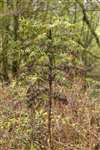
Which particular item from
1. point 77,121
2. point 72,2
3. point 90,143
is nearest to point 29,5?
point 72,2

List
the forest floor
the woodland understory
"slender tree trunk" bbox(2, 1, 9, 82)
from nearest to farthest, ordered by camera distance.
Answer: the woodland understory, the forest floor, "slender tree trunk" bbox(2, 1, 9, 82)

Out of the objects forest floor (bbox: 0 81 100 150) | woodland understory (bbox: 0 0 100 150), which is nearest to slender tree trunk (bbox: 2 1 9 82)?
woodland understory (bbox: 0 0 100 150)

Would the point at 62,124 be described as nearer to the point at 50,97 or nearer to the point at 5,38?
the point at 50,97

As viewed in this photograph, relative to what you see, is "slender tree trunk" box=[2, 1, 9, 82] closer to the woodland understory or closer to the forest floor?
the woodland understory

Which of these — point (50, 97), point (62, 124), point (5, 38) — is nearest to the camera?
point (50, 97)

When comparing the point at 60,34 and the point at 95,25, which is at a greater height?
the point at 60,34

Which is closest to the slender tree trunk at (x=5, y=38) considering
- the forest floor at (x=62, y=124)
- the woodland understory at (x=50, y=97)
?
the woodland understory at (x=50, y=97)

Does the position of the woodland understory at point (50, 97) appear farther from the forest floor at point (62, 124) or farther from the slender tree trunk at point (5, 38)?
the slender tree trunk at point (5, 38)

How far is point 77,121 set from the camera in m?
7.30

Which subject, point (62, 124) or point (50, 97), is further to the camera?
point (62, 124)

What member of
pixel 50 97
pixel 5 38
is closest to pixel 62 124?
pixel 50 97

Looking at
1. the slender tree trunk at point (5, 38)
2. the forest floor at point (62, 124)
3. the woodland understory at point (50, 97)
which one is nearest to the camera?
the woodland understory at point (50, 97)

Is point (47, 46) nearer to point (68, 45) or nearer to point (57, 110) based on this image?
point (68, 45)

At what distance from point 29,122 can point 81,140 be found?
904 millimetres
